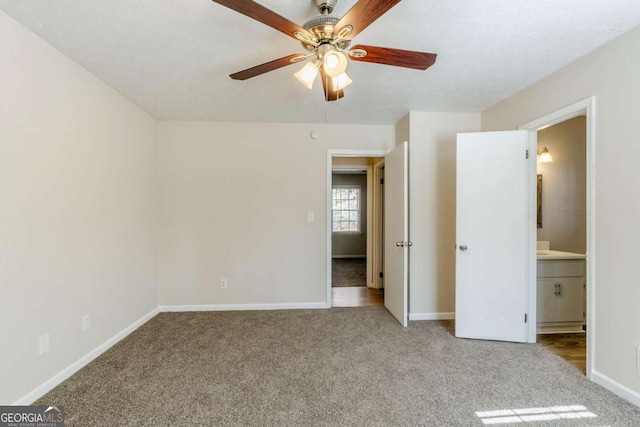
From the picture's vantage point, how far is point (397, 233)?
11.1ft

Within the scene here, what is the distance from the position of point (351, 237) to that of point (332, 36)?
6.78 m

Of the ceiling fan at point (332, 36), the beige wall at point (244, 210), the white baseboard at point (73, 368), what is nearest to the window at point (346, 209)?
the beige wall at point (244, 210)

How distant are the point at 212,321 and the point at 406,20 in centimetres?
329

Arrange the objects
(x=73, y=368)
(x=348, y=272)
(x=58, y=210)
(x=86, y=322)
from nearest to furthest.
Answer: (x=58, y=210)
(x=73, y=368)
(x=86, y=322)
(x=348, y=272)

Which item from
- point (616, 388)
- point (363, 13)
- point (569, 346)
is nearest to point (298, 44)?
point (363, 13)

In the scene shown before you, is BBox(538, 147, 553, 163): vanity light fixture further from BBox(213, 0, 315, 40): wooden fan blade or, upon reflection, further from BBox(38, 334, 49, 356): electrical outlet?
BBox(38, 334, 49, 356): electrical outlet

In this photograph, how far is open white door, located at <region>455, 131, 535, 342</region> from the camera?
2.77 metres

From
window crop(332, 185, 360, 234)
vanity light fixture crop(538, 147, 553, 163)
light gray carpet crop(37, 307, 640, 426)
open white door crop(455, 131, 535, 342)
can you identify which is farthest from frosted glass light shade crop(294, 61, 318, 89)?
window crop(332, 185, 360, 234)

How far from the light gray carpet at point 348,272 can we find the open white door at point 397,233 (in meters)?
1.58

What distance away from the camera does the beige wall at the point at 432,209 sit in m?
3.41

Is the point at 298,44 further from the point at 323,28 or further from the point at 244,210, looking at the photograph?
the point at 244,210

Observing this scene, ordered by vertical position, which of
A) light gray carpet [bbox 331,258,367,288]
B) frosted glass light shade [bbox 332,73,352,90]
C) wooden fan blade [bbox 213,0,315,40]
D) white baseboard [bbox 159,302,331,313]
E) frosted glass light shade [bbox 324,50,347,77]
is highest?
wooden fan blade [bbox 213,0,315,40]

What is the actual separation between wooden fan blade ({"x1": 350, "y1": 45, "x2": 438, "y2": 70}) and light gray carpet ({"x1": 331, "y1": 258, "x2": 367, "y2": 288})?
3936 mm

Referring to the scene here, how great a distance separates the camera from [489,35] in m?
1.93
